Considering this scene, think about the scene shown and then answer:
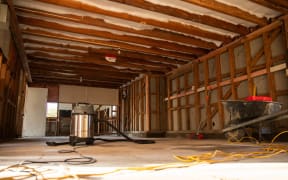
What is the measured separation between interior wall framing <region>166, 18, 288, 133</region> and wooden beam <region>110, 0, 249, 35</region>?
16.6 inches

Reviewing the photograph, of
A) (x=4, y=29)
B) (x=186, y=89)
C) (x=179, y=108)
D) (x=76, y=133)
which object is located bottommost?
(x=76, y=133)

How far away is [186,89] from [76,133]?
4.26 meters

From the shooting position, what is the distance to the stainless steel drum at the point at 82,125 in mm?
3447

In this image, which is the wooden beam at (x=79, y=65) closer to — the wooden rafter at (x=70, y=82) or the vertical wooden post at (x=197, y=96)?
the wooden rafter at (x=70, y=82)

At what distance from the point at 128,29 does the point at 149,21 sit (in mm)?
558

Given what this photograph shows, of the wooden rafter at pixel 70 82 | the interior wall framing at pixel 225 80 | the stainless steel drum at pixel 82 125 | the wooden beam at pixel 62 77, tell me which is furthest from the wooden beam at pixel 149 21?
the wooden rafter at pixel 70 82

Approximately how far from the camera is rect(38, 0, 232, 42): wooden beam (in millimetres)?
3803

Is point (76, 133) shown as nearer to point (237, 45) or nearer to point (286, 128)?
point (286, 128)

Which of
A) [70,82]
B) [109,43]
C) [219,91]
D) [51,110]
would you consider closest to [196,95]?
[219,91]

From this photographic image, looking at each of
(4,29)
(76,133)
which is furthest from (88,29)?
(76,133)

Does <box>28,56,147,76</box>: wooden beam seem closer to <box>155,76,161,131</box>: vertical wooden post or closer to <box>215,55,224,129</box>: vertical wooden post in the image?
<box>155,76,161,131</box>: vertical wooden post

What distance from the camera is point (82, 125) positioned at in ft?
11.3

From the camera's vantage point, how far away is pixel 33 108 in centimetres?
938

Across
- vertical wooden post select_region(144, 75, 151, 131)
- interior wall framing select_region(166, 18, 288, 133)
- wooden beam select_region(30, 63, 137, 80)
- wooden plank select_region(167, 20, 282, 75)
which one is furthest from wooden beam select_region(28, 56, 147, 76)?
wooden plank select_region(167, 20, 282, 75)
